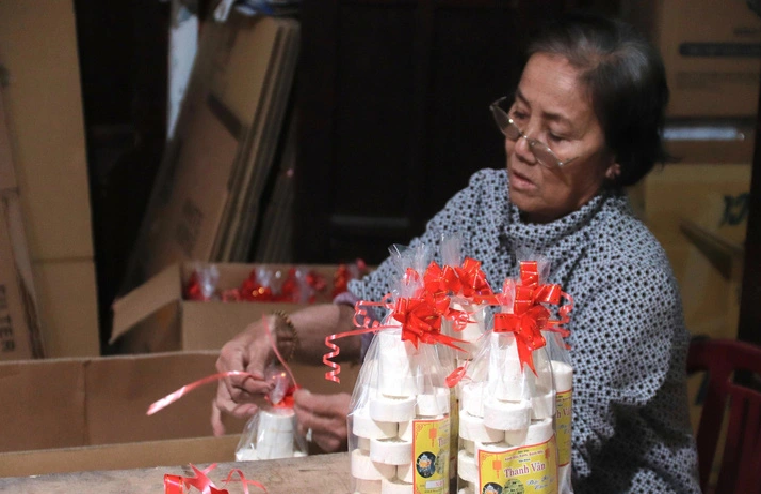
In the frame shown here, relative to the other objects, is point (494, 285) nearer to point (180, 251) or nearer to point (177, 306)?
point (177, 306)

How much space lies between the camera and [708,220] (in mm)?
2586

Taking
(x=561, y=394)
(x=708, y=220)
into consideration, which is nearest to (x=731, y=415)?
(x=561, y=394)

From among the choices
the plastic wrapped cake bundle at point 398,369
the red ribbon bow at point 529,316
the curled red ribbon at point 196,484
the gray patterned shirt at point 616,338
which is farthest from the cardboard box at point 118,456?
the red ribbon bow at point 529,316

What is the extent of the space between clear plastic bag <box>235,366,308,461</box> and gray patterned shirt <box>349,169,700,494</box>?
28cm

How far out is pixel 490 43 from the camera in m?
2.82

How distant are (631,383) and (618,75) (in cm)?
56

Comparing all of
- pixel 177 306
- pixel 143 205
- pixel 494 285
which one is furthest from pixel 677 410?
pixel 143 205

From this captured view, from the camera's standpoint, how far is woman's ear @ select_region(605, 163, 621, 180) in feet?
5.41

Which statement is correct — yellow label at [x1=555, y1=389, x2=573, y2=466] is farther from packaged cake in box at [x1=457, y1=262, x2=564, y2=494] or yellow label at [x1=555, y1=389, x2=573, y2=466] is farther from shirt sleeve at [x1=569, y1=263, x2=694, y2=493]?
shirt sleeve at [x1=569, y1=263, x2=694, y2=493]

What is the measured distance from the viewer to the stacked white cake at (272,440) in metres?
1.48

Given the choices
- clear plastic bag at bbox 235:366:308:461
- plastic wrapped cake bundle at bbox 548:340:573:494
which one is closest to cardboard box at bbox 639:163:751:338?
clear plastic bag at bbox 235:366:308:461

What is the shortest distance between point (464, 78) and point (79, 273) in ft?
4.63

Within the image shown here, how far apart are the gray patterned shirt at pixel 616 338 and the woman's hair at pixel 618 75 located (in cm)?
11

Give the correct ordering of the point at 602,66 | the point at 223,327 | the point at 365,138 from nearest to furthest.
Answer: the point at 602,66 < the point at 223,327 < the point at 365,138
